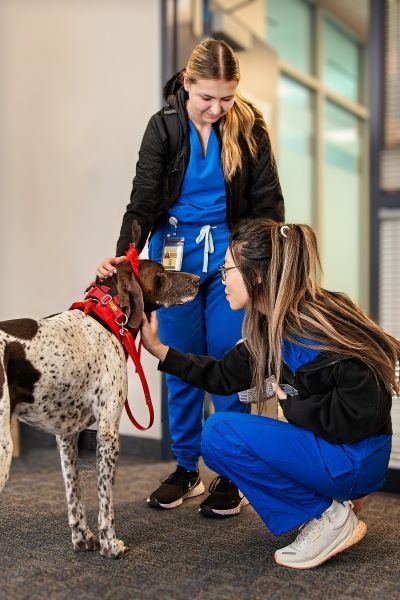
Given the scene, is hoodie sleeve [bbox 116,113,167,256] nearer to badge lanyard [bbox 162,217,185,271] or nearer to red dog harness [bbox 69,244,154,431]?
badge lanyard [bbox 162,217,185,271]

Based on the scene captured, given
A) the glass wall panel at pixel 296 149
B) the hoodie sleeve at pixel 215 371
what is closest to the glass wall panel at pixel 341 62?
the glass wall panel at pixel 296 149

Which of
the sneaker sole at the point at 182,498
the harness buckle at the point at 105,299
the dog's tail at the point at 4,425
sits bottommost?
the sneaker sole at the point at 182,498

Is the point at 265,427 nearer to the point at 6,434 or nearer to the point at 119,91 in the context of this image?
the point at 6,434

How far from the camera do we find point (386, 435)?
2305mm

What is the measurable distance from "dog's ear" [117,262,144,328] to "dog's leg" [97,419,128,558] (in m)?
0.33

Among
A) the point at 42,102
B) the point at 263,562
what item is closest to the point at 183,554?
the point at 263,562

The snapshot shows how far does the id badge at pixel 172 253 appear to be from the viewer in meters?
2.75

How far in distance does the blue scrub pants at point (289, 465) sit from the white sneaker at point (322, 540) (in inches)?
1.3

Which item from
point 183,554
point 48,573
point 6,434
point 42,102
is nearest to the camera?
point 6,434

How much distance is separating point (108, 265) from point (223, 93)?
747mm

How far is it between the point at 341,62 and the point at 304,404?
18.7 ft

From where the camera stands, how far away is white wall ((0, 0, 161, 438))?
3.74 m

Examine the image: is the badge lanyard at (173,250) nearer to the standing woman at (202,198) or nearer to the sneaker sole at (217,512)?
the standing woman at (202,198)

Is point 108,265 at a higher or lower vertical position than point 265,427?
higher
